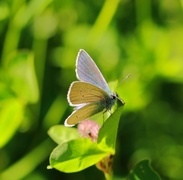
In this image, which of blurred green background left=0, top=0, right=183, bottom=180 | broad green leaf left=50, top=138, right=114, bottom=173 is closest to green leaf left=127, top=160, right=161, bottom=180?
broad green leaf left=50, top=138, right=114, bottom=173

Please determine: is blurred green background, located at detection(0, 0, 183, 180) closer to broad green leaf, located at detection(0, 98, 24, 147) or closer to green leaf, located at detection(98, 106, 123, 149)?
broad green leaf, located at detection(0, 98, 24, 147)

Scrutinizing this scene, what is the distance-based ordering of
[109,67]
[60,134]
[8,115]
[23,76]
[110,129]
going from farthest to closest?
[109,67] → [23,76] → [8,115] → [60,134] → [110,129]

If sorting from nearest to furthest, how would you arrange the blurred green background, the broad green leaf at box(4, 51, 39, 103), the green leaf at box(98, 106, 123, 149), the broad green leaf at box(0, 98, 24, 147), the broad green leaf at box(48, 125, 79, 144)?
1. the green leaf at box(98, 106, 123, 149)
2. the broad green leaf at box(48, 125, 79, 144)
3. the broad green leaf at box(0, 98, 24, 147)
4. the broad green leaf at box(4, 51, 39, 103)
5. the blurred green background

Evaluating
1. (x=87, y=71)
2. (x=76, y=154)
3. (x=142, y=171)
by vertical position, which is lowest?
(x=142, y=171)

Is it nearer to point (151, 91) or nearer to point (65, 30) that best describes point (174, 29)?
point (151, 91)

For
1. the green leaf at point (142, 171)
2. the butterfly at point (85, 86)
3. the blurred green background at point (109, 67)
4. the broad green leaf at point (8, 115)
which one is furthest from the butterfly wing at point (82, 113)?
the blurred green background at point (109, 67)

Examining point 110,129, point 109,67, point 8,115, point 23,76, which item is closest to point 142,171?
point 110,129

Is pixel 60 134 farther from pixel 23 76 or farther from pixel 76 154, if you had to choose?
pixel 23 76

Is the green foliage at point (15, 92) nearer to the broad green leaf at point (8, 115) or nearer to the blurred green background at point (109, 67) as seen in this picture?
the broad green leaf at point (8, 115)
